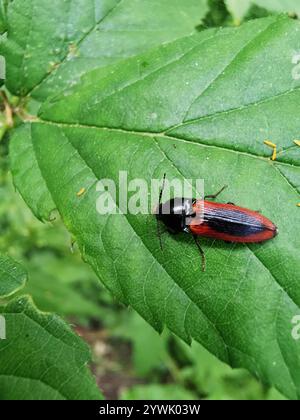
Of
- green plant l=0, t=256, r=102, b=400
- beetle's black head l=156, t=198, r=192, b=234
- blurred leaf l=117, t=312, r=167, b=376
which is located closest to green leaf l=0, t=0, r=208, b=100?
beetle's black head l=156, t=198, r=192, b=234

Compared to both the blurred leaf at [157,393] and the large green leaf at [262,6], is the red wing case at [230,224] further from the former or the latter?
the blurred leaf at [157,393]

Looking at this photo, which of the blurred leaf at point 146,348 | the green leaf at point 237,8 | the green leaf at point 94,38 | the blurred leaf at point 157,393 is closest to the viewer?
the green leaf at point 237,8

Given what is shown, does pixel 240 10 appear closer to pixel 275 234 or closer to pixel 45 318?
pixel 275 234

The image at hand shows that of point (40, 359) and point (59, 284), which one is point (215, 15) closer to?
point (40, 359)

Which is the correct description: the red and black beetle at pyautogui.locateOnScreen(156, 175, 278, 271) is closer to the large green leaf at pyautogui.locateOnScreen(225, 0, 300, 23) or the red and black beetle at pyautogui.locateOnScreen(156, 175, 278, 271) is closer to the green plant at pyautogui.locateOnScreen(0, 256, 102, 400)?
the green plant at pyautogui.locateOnScreen(0, 256, 102, 400)

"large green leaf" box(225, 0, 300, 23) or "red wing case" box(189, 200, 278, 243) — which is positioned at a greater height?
"large green leaf" box(225, 0, 300, 23)

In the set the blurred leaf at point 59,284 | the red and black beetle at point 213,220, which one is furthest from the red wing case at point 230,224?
the blurred leaf at point 59,284

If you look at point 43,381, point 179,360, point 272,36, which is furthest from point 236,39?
point 179,360
